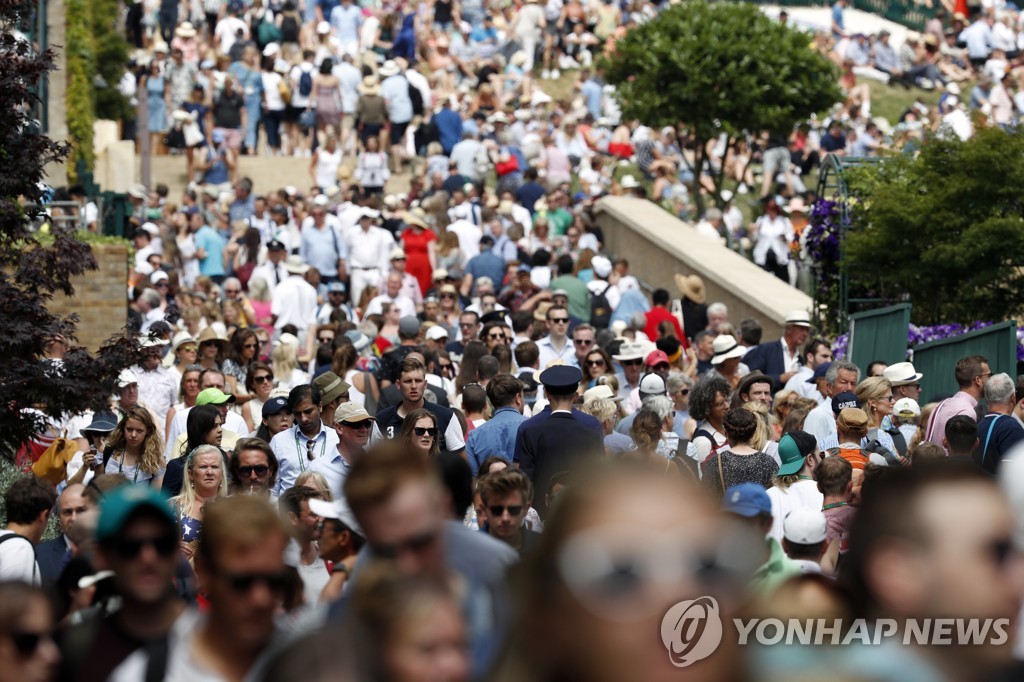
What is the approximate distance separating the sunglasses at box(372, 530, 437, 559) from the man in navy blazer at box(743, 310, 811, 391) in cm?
1083

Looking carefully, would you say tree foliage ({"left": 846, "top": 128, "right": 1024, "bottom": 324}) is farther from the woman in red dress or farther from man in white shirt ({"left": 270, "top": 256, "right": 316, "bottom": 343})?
the woman in red dress

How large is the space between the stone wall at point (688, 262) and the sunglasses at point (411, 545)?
16.3m

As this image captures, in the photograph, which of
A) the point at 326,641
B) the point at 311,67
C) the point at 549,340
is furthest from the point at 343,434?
the point at 311,67

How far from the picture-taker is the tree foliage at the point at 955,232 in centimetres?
1576

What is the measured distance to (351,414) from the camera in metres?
10.0

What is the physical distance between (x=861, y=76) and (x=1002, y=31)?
3335 mm

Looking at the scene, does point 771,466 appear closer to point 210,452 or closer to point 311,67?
point 210,452

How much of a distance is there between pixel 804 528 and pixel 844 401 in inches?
195

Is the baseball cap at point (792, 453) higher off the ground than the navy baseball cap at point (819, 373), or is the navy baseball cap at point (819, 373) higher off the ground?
the baseball cap at point (792, 453)

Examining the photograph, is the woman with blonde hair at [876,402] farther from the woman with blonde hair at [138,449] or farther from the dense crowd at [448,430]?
the woman with blonde hair at [138,449]

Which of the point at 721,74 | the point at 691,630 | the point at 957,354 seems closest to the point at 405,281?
the point at 957,354

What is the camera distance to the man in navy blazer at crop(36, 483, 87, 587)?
283 inches

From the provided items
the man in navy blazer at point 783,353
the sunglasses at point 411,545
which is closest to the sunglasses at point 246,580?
the sunglasses at point 411,545

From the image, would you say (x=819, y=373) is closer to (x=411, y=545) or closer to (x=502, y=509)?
(x=502, y=509)
